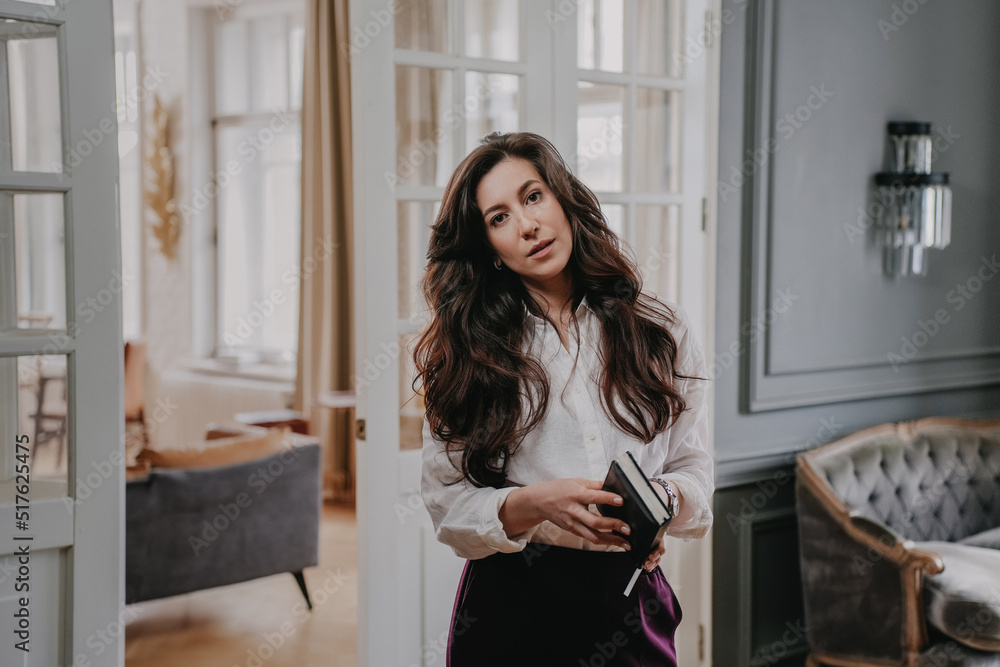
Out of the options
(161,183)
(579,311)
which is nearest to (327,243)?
(161,183)

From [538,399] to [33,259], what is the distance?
113cm

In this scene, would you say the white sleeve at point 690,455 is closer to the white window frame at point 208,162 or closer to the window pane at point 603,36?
the window pane at point 603,36

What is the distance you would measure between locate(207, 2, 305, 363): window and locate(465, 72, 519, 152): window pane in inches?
144

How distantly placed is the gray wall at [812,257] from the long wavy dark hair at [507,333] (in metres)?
1.43

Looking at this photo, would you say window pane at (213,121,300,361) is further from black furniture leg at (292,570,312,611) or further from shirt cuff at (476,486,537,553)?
shirt cuff at (476,486,537,553)

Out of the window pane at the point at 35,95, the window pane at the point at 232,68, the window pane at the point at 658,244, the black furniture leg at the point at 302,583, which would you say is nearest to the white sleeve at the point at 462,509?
the window pane at the point at 35,95

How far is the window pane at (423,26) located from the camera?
2301 millimetres

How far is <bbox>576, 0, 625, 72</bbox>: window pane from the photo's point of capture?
2615 mm

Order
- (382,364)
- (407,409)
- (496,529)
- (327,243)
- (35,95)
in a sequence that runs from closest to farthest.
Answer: (496,529) → (35,95) → (382,364) → (407,409) → (327,243)

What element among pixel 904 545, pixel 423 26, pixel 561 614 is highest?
pixel 423 26

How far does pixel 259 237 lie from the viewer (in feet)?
21.4

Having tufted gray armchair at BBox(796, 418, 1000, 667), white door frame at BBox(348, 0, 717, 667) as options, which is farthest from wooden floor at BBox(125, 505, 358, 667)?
tufted gray armchair at BBox(796, 418, 1000, 667)

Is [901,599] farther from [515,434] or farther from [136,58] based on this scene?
[136,58]

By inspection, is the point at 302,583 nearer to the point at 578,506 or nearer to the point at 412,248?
the point at 412,248
